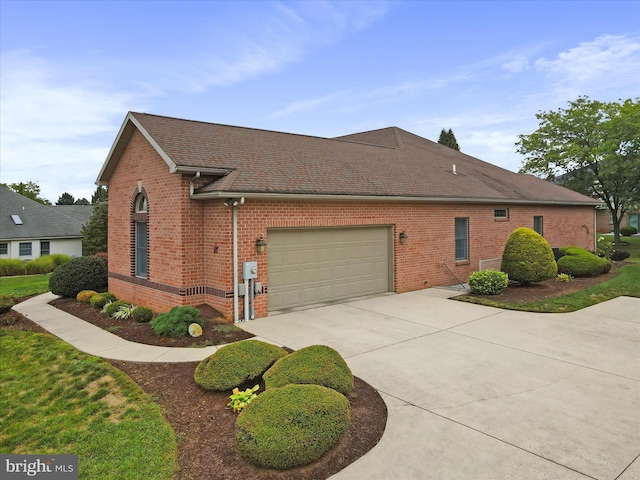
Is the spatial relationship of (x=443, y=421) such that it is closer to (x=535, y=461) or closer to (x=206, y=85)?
(x=535, y=461)

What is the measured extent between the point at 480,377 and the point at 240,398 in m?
3.55

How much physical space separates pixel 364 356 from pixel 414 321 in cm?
284

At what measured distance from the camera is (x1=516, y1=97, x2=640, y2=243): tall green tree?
1025 inches

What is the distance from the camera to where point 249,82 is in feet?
58.5

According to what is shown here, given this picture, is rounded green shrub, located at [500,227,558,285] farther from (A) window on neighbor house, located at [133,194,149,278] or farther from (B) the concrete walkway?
(A) window on neighbor house, located at [133,194,149,278]

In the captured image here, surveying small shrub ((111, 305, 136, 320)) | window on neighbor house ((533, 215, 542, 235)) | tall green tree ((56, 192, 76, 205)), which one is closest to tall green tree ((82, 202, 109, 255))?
small shrub ((111, 305, 136, 320))

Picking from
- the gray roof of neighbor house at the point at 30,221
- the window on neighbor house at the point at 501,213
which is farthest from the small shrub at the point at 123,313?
the gray roof of neighbor house at the point at 30,221

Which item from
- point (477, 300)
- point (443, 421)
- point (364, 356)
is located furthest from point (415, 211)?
point (443, 421)

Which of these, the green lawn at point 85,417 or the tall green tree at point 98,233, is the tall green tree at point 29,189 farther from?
the green lawn at point 85,417

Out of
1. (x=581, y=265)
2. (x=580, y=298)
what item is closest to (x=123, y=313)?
(x=580, y=298)

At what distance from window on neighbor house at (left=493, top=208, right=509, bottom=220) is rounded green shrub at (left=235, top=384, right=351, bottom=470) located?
14.6 metres

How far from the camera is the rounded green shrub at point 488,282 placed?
12.4 metres

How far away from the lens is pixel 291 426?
3.91 meters

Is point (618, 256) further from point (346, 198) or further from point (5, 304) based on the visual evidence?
point (5, 304)
